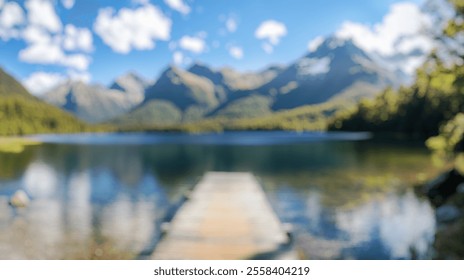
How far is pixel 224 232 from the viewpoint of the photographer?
11.2m

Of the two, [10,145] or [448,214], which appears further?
[10,145]

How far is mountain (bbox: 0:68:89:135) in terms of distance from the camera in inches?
3182

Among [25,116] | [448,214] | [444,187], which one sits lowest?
[448,214]

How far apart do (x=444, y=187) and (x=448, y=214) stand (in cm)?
576

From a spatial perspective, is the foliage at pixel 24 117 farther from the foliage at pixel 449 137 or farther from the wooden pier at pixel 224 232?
the foliage at pixel 449 137

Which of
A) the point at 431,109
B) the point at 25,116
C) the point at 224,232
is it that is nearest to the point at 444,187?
→ the point at 224,232

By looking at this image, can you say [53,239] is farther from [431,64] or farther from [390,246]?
[431,64]

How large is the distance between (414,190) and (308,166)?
15479 mm

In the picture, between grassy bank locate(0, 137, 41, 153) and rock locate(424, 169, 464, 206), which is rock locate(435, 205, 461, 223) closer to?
rock locate(424, 169, 464, 206)

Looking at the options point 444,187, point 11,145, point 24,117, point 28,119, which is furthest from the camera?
point 28,119

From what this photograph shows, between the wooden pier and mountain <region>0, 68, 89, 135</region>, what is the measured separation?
65.2 m

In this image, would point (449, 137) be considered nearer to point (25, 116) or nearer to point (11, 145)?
point (11, 145)

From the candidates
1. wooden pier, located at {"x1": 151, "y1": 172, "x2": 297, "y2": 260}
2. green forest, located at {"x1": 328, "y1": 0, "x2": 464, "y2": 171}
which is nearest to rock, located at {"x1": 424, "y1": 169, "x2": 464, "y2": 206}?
green forest, located at {"x1": 328, "y1": 0, "x2": 464, "y2": 171}

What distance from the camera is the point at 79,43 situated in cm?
1162
